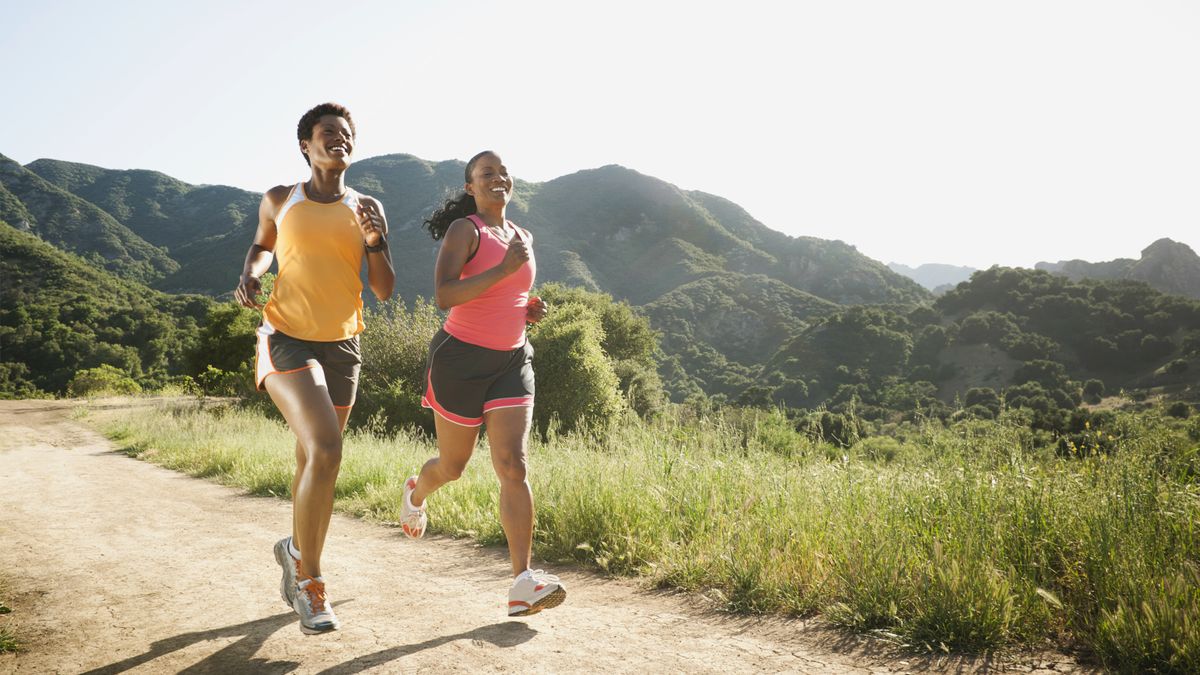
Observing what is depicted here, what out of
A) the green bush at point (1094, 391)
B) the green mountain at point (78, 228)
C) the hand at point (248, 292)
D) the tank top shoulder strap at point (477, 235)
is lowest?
the green bush at point (1094, 391)

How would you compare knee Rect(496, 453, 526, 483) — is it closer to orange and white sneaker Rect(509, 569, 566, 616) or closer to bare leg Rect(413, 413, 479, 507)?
bare leg Rect(413, 413, 479, 507)

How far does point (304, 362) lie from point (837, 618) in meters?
2.72

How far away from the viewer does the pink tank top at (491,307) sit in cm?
332

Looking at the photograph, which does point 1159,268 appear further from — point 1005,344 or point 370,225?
point 370,225

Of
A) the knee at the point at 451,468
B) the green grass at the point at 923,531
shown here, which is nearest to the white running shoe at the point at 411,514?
the knee at the point at 451,468

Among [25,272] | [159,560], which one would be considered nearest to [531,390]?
[159,560]

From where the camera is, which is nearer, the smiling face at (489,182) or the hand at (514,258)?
the hand at (514,258)

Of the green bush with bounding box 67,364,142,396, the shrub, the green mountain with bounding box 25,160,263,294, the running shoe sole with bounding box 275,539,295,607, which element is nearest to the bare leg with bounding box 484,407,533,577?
the running shoe sole with bounding box 275,539,295,607

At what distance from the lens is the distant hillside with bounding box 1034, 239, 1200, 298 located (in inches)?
3290

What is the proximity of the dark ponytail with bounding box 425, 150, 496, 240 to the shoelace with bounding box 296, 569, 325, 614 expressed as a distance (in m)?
1.85

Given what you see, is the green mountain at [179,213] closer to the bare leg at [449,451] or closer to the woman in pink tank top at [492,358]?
the bare leg at [449,451]

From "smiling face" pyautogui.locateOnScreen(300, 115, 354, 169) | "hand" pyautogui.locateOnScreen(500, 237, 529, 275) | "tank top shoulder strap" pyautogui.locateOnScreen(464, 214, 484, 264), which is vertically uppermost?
"smiling face" pyautogui.locateOnScreen(300, 115, 354, 169)

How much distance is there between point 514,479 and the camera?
3221 mm

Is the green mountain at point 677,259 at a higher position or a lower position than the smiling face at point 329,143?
higher
